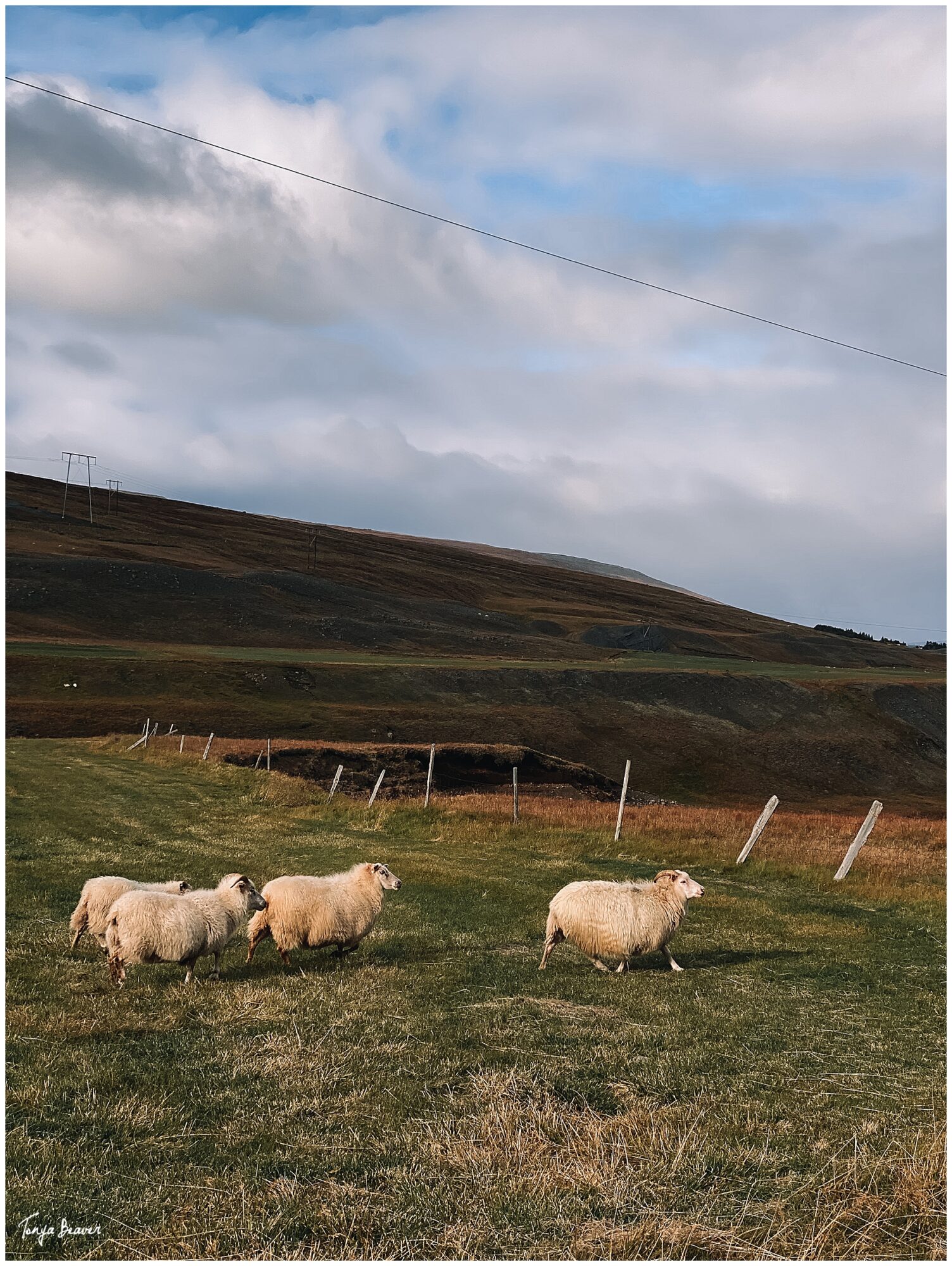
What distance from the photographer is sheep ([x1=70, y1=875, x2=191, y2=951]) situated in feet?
41.9

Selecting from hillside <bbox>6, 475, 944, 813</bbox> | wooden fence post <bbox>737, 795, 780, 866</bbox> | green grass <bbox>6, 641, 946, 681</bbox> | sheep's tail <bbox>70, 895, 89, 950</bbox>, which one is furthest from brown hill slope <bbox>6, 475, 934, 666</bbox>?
sheep's tail <bbox>70, 895, 89, 950</bbox>

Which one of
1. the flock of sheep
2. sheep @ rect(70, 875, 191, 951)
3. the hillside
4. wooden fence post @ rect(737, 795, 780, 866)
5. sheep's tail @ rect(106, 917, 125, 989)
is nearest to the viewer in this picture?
sheep's tail @ rect(106, 917, 125, 989)

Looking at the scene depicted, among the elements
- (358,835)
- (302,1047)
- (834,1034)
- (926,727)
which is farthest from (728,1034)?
(926,727)

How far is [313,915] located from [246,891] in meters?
1.02

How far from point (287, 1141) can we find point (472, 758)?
4390cm

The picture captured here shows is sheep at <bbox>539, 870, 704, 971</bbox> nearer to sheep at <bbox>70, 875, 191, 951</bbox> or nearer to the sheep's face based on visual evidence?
the sheep's face

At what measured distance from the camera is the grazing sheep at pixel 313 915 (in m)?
13.2

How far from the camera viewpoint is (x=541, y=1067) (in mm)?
8695

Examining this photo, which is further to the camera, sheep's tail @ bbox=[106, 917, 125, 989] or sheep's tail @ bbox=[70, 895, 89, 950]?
sheep's tail @ bbox=[70, 895, 89, 950]

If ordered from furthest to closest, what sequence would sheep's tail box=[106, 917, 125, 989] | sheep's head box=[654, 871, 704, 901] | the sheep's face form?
sheep's head box=[654, 871, 704, 901], the sheep's face, sheep's tail box=[106, 917, 125, 989]

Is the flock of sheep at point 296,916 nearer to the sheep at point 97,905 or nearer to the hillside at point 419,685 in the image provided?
the sheep at point 97,905

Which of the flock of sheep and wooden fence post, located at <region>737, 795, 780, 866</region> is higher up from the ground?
the flock of sheep

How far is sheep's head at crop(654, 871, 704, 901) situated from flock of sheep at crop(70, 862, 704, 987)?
1 centimetres

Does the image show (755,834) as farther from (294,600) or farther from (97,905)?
(294,600)
